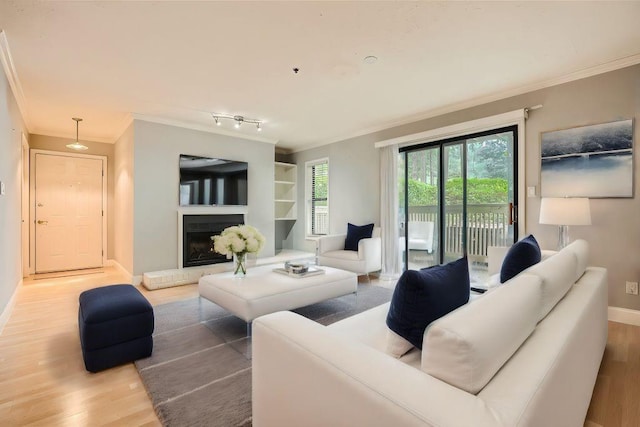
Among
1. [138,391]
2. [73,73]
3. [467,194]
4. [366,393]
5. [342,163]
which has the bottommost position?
[138,391]

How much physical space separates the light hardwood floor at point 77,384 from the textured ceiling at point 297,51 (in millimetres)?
2441

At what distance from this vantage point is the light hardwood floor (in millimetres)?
1602

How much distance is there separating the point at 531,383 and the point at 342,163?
5.05 metres

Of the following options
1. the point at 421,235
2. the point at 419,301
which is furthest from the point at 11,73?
the point at 421,235

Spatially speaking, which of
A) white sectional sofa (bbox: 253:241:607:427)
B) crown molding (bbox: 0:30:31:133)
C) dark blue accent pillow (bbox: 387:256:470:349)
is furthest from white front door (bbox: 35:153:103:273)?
dark blue accent pillow (bbox: 387:256:470:349)

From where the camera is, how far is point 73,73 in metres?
3.02

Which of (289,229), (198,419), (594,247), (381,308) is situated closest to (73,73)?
(198,419)

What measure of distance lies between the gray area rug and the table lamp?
199 cm

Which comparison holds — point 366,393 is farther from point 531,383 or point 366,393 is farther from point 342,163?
point 342,163

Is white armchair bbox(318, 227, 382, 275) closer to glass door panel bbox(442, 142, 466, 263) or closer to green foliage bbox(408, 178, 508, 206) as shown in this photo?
green foliage bbox(408, 178, 508, 206)

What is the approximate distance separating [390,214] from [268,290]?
9.04 ft

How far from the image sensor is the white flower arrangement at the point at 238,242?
2812 millimetres

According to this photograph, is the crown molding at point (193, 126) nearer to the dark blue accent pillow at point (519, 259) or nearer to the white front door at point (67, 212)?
the white front door at point (67, 212)

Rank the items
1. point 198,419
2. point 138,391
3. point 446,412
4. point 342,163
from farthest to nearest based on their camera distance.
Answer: point 342,163 → point 138,391 → point 198,419 → point 446,412
